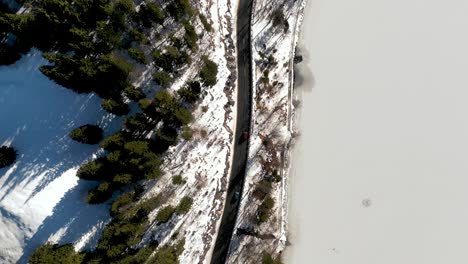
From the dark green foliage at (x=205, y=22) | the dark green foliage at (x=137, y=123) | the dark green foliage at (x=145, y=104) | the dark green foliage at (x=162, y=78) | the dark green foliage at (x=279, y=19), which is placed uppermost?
the dark green foliage at (x=279, y=19)

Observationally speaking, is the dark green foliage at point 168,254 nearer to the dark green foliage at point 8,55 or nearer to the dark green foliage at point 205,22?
the dark green foliage at point 205,22

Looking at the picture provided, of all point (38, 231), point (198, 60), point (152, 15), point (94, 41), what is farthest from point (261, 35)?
point (38, 231)

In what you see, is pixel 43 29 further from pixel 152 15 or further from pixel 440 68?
pixel 440 68

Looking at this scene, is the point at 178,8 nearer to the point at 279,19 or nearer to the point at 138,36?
the point at 138,36

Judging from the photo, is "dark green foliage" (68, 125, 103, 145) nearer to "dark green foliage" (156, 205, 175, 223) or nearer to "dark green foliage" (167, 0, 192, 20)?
"dark green foliage" (156, 205, 175, 223)

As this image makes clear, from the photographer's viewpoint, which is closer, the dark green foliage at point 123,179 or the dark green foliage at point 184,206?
the dark green foliage at point 123,179

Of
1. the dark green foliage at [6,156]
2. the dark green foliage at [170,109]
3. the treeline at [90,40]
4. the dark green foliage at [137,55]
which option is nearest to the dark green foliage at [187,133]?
the dark green foliage at [170,109]
